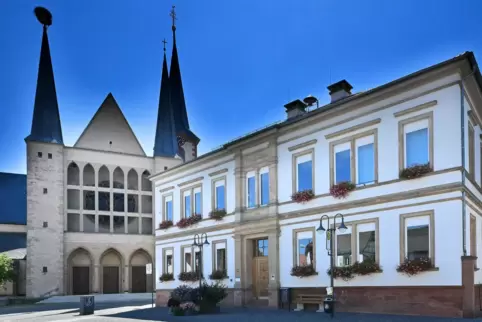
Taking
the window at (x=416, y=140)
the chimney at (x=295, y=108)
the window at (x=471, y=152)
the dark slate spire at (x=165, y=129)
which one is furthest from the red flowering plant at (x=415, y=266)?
the dark slate spire at (x=165, y=129)

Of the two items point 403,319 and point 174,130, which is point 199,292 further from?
point 174,130

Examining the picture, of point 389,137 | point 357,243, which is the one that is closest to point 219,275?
point 357,243

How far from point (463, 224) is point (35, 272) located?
132ft

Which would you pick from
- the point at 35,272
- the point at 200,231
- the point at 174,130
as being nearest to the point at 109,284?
the point at 35,272

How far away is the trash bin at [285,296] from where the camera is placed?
73.7ft

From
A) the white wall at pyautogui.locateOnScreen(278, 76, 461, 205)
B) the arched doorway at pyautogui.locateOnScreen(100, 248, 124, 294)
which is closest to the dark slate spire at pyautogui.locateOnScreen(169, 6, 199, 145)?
the arched doorway at pyautogui.locateOnScreen(100, 248, 124, 294)

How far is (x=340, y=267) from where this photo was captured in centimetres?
2030

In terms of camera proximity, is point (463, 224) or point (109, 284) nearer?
point (463, 224)

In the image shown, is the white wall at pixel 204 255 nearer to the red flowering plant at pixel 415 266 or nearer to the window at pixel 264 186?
the window at pixel 264 186

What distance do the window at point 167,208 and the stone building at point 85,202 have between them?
19.0 m

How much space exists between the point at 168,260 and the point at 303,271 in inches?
535

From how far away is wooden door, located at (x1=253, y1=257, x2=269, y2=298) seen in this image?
24.8 m

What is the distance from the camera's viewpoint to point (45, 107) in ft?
167

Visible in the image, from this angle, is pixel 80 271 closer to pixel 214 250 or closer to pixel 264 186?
pixel 214 250
